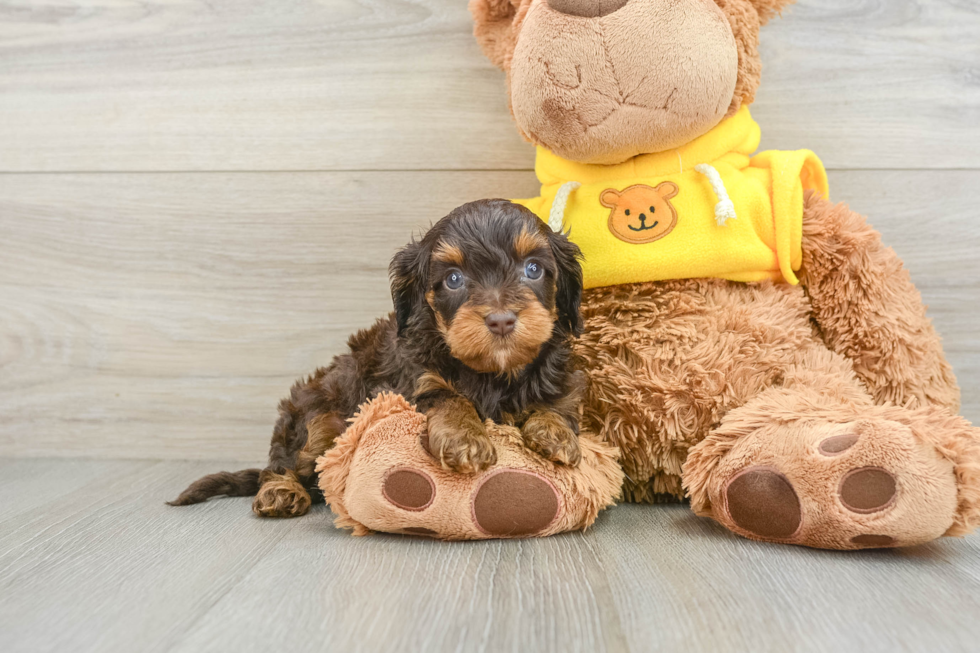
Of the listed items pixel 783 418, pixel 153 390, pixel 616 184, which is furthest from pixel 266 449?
pixel 783 418

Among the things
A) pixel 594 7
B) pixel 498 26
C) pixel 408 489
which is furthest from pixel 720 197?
pixel 408 489

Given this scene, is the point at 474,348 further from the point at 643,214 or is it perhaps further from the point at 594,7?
the point at 594,7

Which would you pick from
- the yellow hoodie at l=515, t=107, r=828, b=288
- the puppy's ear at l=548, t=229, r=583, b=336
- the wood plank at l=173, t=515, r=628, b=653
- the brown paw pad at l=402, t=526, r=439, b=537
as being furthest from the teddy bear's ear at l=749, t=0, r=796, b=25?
the brown paw pad at l=402, t=526, r=439, b=537

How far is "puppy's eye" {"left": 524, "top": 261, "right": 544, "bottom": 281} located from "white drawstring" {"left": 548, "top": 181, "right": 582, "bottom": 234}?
0.26 metres

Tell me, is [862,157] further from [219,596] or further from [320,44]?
[219,596]

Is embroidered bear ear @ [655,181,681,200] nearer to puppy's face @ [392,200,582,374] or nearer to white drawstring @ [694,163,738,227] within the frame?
white drawstring @ [694,163,738,227]

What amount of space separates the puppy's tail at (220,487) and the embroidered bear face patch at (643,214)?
4.06 ft

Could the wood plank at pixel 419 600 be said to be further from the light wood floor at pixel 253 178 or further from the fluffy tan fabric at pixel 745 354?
the light wood floor at pixel 253 178

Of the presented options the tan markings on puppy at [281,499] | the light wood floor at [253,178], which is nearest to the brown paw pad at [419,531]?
the tan markings on puppy at [281,499]

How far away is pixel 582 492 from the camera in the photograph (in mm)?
1478

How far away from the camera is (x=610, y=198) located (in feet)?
5.84

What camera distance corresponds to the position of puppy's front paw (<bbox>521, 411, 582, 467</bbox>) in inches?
57.2

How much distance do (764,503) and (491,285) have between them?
27.5 inches

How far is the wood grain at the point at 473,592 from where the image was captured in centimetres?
102
